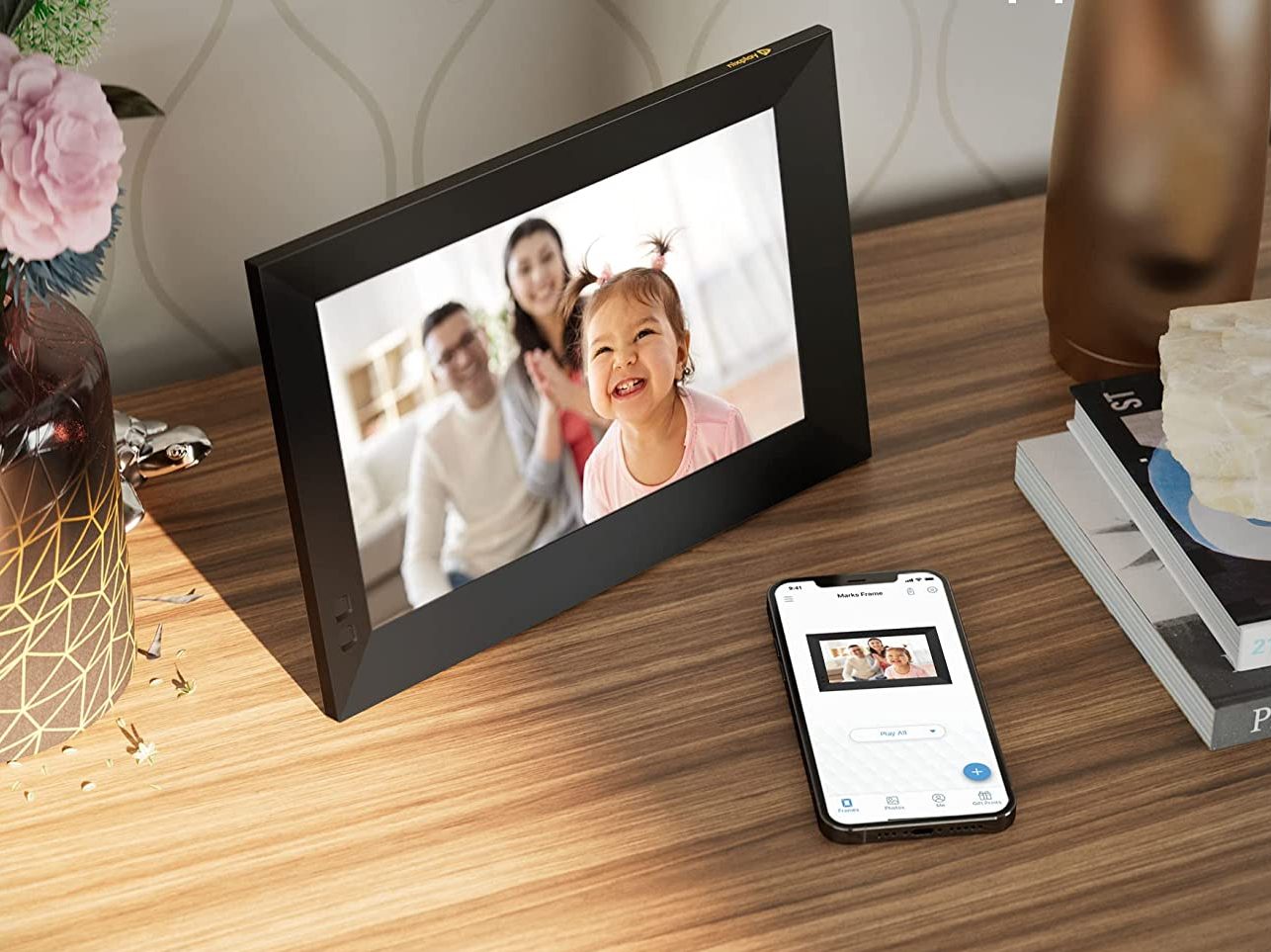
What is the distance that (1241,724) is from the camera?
691 mm

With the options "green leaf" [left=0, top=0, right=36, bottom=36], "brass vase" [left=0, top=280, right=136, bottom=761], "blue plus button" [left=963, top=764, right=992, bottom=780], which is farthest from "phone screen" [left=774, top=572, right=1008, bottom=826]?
"green leaf" [left=0, top=0, right=36, bottom=36]

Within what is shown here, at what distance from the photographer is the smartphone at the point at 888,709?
0.66m

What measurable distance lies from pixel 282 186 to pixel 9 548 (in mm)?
388

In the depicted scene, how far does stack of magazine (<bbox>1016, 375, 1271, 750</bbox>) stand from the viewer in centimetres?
69

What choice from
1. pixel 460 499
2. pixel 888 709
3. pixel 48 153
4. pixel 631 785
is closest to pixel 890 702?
pixel 888 709

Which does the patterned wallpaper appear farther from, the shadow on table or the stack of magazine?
the stack of magazine

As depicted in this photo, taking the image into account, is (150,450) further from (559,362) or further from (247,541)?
(559,362)

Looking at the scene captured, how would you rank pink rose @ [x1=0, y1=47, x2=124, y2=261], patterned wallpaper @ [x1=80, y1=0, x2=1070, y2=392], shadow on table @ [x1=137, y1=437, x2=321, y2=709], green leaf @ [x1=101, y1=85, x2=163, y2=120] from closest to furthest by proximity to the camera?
1. pink rose @ [x1=0, y1=47, x2=124, y2=261]
2. green leaf @ [x1=101, y1=85, x2=163, y2=120]
3. shadow on table @ [x1=137, y1=437, x2=321, y2=709]
4. patterned wallpaper @ [x1=80, y1=0, x2=1070, y2=392]

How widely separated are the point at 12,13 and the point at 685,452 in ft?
1.28

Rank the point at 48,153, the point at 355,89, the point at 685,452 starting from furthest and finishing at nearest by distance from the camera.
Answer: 1. the point at 355,89
2. the point at 685,452
3. the point at 48,153

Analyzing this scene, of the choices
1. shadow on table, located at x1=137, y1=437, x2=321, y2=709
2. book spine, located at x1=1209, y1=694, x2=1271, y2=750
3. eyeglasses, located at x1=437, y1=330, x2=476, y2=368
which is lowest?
book spine, located at x1=1209, y1=694, x2=1271, y2=750

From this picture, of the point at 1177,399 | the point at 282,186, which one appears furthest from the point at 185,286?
the point at 1177,399

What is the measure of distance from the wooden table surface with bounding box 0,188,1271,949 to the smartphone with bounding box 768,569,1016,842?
0.01m

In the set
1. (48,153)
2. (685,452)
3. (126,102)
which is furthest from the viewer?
(685,452)
